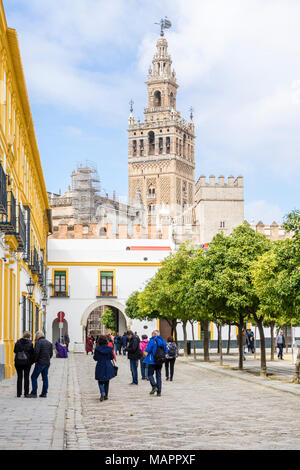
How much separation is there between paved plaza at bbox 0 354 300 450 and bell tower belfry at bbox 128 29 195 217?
11744 cm

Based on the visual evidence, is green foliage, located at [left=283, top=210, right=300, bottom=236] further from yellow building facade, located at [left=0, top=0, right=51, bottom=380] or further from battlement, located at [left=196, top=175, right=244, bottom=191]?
battlement, located at [left=196, top=175, right=244, bottom=191]

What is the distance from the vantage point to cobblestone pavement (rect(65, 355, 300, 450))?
9.01 meters

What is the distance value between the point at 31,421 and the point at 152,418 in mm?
2112

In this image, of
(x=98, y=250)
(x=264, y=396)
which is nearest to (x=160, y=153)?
(x=98, y=250)

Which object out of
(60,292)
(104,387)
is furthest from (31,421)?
(60,292)

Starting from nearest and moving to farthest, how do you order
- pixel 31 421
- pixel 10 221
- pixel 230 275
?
1. pixel 31 421
2. pixel 10 221
3. pixel 230 275

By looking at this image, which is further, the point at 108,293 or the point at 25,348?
the point at 108,293

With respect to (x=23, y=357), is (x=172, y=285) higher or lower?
higher

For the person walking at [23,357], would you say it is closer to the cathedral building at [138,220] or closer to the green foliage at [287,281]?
the green foliage at [287,281]

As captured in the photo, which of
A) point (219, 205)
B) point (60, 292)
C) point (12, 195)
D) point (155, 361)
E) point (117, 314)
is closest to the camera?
point (155, 361)

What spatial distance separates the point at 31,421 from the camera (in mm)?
10805

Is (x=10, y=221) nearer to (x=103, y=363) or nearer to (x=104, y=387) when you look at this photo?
(x=103, y=363)
